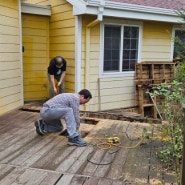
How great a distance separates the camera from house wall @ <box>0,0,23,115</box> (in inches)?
230

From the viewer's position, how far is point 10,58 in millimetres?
6141

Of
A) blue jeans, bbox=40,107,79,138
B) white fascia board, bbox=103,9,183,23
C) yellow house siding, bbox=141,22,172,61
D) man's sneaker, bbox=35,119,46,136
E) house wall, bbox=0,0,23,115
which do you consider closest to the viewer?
blue jeans, bbox=40,107,79,138

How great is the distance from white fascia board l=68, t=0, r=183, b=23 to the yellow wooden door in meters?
1.39

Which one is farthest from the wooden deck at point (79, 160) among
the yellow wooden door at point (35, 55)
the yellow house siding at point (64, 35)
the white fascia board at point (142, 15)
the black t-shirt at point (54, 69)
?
the white fascia board at point (142, 15)

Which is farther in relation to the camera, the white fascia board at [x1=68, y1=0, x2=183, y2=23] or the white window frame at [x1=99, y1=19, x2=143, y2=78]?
the white window frame at [x1=99, y1=19, x2=143, y2=78]

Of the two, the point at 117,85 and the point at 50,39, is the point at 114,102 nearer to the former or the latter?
the point at 117,85

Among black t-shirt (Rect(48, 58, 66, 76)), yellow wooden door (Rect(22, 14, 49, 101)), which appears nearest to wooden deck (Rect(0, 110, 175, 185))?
black t-shirt (Rect(48, 58, 66, 76))

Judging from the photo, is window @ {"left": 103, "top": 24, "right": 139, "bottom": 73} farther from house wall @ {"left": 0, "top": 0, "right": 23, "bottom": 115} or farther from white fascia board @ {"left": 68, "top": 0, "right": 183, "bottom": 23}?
house wall @ {"left": 0, "top": 0, "right": 23, "bottom": 115}

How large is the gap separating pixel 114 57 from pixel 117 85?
0.75 metres

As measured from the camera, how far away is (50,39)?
7.62 metres

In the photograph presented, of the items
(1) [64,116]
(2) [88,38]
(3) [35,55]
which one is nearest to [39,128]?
(1) [64,116]

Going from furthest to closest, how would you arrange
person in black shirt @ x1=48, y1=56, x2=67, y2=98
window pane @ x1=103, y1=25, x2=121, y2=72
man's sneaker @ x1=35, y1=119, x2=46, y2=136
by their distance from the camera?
window pane @ x1=103, y1=25, x2=121, y2=72, person in black shirt @ x1=48, y1=56, x2=67, y2=98, man's sneaker @ x1=35, y1=119, x2=46, y2=136

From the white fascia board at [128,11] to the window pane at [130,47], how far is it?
491 mm

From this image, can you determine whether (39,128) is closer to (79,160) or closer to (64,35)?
(79,160)
